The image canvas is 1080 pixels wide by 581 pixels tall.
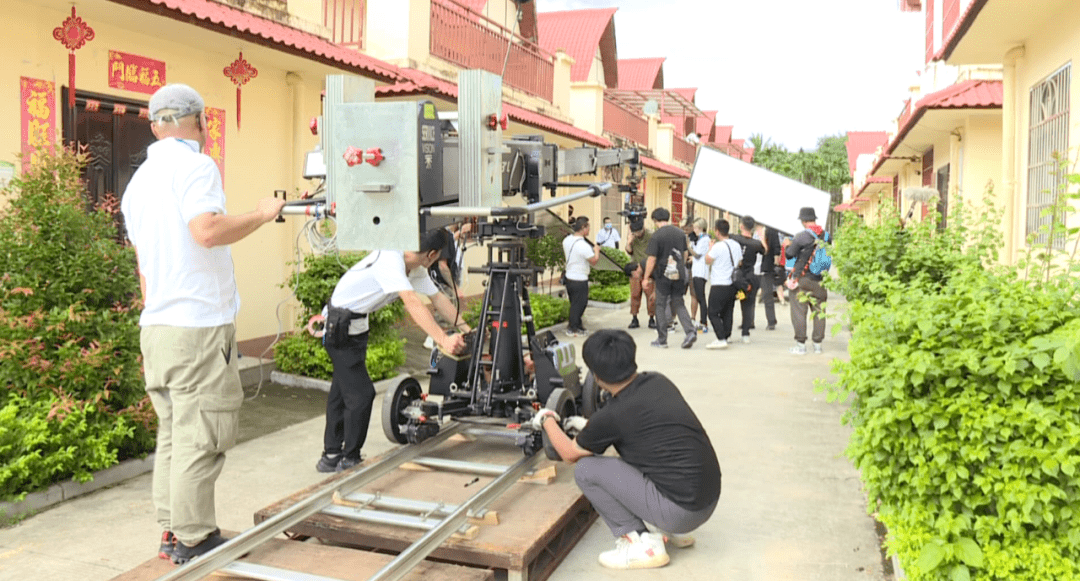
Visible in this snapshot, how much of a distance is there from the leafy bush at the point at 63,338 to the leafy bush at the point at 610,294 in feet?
42.5

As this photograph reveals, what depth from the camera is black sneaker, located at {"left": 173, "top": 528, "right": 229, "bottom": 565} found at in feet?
13.3

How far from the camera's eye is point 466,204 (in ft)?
15.2

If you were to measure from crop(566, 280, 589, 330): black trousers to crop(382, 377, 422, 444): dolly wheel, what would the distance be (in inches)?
278

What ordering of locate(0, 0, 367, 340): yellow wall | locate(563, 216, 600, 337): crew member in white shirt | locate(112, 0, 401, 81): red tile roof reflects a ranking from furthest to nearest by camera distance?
1. locate(563, 216, 600, 337): crew member in white shirt
2. locate(0, 0, 367, 340): yellow wall
3. locate(112, 0, 401, 81): red tile roof

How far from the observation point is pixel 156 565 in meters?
3.97

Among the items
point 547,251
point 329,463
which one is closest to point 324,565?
point 329,463

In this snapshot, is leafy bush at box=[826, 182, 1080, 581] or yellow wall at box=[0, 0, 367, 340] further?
yellow wall at box=[0, 0, 367, 340]

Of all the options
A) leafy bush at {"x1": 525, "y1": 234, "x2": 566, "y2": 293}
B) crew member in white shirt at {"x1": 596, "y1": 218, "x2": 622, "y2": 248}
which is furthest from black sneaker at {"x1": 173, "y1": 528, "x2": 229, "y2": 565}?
crew member in white shirt at {"x1": 596, "y1": 218, "x2": 622, "y2": 248}

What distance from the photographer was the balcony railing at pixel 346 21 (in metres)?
12.3

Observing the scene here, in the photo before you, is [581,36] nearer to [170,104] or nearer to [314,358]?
[314,358]

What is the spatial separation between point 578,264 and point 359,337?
7.39 m

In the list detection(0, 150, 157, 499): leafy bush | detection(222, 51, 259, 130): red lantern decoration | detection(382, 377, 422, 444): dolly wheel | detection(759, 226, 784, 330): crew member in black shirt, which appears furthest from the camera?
detection(759, 226, 784, 330): crew member in black shirt

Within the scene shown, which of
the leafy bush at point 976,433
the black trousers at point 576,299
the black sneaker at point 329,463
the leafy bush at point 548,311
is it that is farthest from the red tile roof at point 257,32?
the leafy bush at point 976,433

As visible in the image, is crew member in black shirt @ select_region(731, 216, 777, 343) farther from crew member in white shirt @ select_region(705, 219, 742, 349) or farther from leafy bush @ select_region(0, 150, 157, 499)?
leafy bush @ select_region(0, 150, 157, 499)
